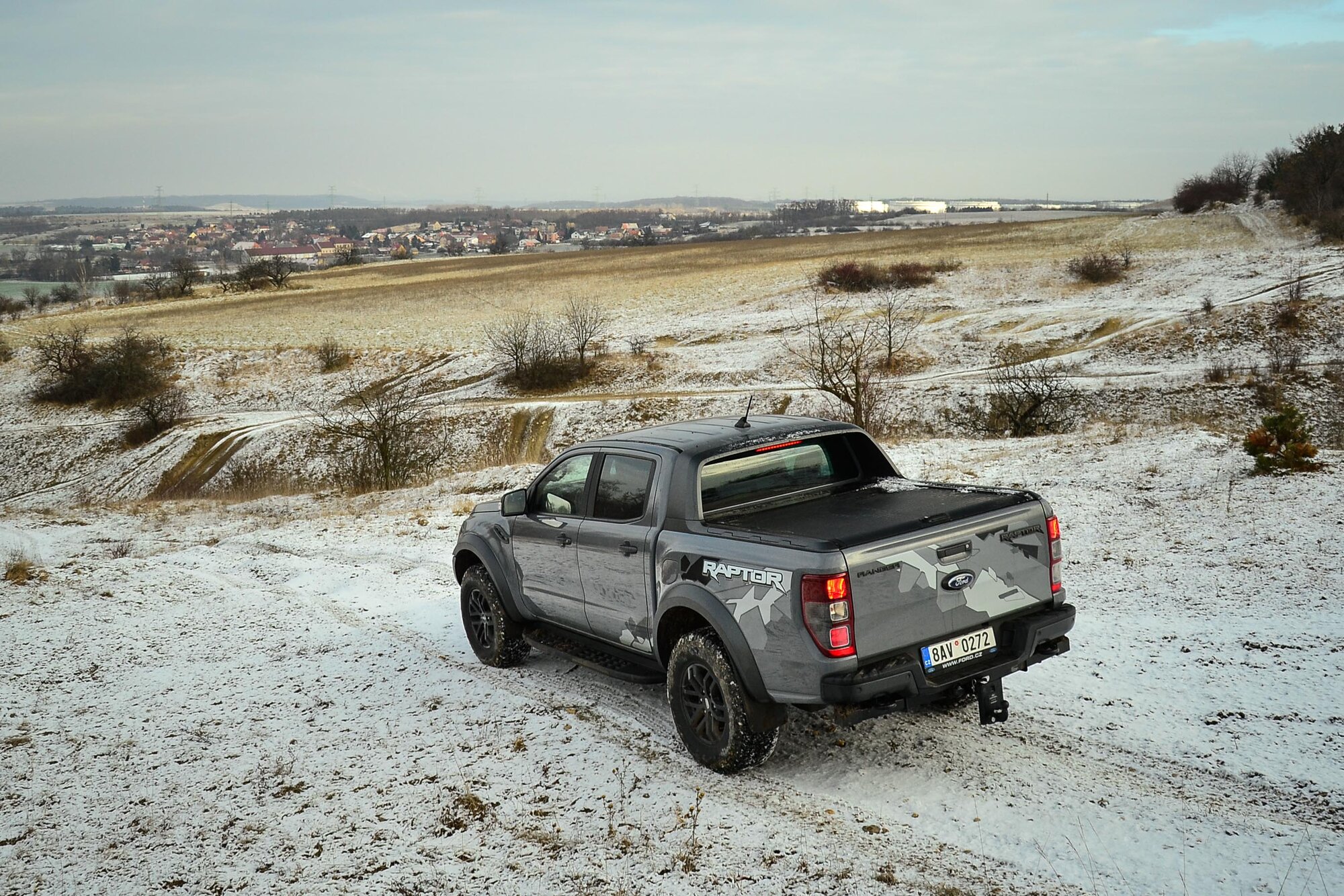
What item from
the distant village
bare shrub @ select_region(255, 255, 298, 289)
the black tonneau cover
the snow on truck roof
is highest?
the distant village

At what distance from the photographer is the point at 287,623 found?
902 cm

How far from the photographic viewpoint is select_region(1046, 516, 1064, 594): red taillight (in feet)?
16.9

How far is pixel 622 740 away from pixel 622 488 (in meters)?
1.59

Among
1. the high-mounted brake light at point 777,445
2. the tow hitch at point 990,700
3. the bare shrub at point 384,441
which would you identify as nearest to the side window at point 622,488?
the high-mounted brake light at point 777,445

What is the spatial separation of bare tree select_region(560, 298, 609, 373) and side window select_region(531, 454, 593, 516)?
103ft

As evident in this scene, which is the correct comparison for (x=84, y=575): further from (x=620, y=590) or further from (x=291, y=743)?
(x=620, y=590)

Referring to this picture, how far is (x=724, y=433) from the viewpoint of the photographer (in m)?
6.00

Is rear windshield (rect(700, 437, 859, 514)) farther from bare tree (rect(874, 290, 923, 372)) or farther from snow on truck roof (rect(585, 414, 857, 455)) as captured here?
bare tree (rect(874, 290, 923, 372))

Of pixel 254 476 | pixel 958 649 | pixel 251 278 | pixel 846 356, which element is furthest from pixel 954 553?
pixel 251 278

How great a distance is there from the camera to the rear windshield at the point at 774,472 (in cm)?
Result: 571

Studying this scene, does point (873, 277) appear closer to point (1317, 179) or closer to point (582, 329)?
point (582, 329)

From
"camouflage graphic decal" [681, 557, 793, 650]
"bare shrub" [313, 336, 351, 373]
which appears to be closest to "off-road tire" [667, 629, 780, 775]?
"camouflage graphic decal" [681, 557, 793, 650]

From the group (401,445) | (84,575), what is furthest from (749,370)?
(84,575)

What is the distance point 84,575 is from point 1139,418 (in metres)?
23.4
